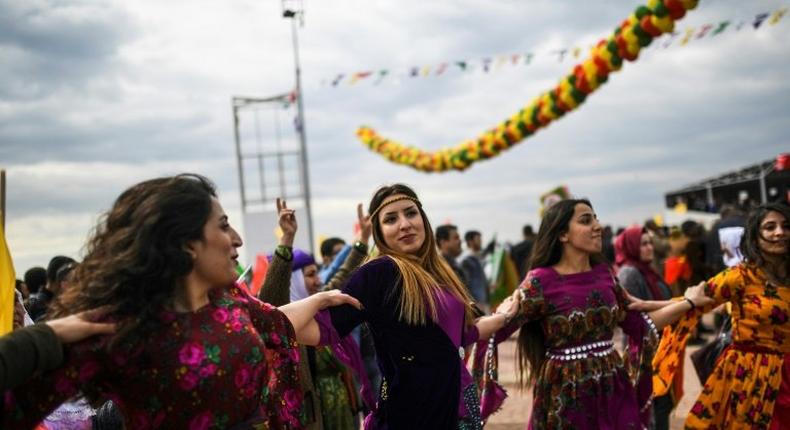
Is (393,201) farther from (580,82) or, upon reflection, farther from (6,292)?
(580,82)

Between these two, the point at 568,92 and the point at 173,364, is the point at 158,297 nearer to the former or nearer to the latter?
the point at 173,364

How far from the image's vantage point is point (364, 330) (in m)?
5.72

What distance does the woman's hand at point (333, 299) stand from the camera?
10.2 feet

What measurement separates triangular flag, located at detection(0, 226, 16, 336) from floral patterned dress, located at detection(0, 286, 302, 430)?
677 millimetres

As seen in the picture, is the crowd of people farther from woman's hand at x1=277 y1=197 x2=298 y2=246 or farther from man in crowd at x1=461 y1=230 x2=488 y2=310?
man in crowd at x1=461 y1=230 x2=488 y2=310

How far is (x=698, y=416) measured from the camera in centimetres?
480

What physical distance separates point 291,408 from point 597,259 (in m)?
2.53

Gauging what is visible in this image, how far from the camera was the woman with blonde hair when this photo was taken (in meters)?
3.42

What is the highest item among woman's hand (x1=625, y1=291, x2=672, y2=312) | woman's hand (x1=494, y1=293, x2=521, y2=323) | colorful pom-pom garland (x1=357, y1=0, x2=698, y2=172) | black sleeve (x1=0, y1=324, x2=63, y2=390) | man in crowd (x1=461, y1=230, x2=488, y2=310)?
colorful pom-pom garland (x1=357, y1=0, x2=698, y2=172)

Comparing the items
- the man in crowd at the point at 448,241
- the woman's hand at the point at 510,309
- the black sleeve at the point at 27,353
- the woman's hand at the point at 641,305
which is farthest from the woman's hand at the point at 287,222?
the man in crowd at the point at 448,241

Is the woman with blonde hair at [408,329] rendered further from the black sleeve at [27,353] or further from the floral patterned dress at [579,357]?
the black sleeve at [27,353]

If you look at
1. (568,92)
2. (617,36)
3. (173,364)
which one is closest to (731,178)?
(568,92)

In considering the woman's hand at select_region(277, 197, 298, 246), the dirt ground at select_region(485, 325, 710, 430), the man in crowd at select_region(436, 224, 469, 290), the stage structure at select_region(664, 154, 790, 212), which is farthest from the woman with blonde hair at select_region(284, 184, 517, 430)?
the stage structure at select_region(664, 154, 790, 212)

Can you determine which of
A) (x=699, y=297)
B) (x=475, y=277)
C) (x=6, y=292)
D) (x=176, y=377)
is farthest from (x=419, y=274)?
(x=475, y=277)
